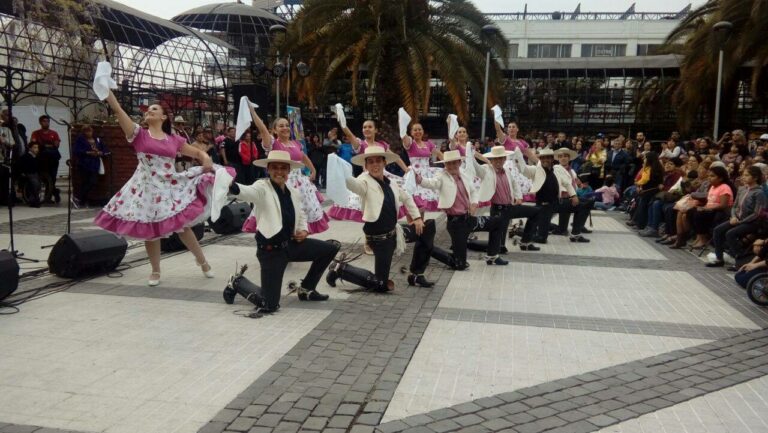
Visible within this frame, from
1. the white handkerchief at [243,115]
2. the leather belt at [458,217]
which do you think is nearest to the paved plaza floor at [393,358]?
the leather belt at [458,217]

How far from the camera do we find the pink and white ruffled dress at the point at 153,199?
6.99m

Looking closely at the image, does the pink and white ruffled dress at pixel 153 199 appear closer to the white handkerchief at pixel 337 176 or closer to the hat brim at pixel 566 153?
the white handkerchief at pixel 337 176

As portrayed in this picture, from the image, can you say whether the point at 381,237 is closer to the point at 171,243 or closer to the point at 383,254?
the point at 383,254

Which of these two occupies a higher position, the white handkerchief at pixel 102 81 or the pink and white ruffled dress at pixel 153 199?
the white handkerchief at pixel 102 81

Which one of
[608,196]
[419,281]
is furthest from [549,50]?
[419,281]

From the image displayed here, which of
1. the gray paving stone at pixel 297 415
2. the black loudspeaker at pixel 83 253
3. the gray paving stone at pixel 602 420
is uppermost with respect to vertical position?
the black loudspeaker at pixel 83 253

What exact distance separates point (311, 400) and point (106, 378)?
147 centimetres

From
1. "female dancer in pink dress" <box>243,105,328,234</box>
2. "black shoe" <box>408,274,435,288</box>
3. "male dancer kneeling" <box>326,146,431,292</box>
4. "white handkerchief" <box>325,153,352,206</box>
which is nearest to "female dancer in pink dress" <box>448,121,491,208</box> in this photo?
"black shoe" <box>408,274,435,288</box>

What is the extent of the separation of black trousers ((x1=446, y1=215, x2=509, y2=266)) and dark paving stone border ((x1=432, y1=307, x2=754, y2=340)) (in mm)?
1954

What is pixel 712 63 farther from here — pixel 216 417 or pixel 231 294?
pixel 216 417

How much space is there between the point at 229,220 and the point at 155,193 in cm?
380

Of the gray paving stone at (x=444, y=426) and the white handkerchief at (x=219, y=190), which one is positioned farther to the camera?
the white handkerchief at (x=219, y=190)

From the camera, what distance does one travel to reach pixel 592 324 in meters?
6.30

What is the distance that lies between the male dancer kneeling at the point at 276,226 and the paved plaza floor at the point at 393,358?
17.6 inches
